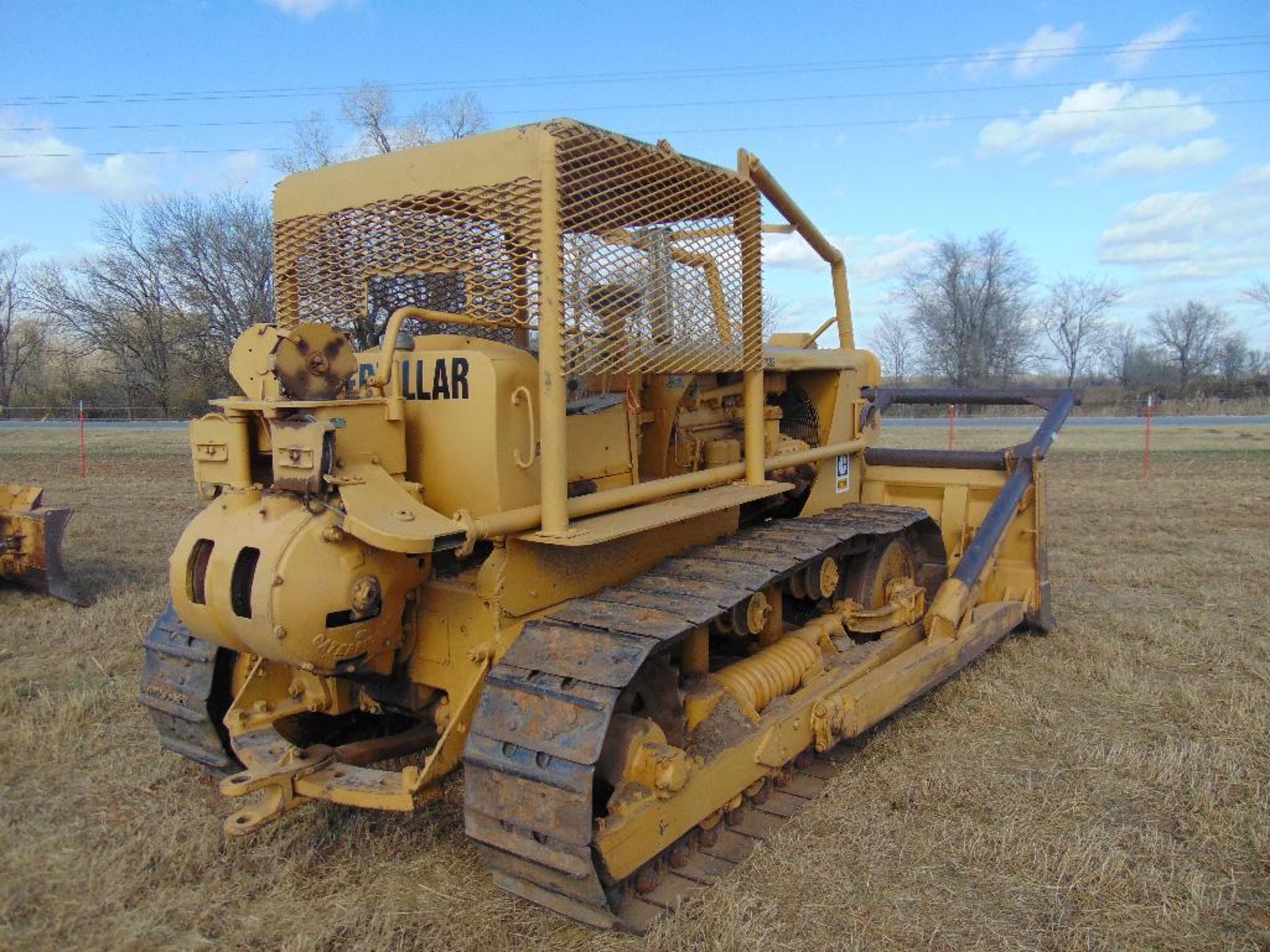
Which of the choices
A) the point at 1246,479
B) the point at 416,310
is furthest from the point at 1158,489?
the point at 416,310

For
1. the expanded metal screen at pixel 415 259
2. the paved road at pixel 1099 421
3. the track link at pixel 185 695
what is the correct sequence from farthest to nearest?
the paved road at pixel 1099 421
the track link at pixel 185 695
the expanded metal screen at pixel 415 259

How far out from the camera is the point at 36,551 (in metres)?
7.57

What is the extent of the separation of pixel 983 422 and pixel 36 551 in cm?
2486

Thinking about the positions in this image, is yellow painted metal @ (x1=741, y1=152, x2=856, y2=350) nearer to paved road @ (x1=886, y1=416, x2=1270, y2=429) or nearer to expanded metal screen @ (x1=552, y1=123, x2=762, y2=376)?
expanded metal screen @ (x1=552, y1=123, x2=762, y2=376)

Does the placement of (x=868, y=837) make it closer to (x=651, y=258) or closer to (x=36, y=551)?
(x=651, y=258)

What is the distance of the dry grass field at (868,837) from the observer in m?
3.28

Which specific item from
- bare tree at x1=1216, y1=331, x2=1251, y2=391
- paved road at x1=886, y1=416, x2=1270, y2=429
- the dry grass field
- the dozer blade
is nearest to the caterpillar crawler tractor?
the dry grass field

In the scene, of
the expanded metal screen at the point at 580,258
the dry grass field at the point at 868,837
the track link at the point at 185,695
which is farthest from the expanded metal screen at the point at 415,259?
the dry grass field at the point at 868,837

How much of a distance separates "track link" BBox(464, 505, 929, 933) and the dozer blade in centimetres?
571

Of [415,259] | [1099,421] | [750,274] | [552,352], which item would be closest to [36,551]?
[415,259]

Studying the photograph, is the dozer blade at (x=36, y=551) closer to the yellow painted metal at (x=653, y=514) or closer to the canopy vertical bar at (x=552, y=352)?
the yellow painted metal at (x=653, y=514)

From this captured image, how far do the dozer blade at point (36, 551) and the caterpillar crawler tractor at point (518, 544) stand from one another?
12.7 ft

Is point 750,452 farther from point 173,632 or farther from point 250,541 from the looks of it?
point 173,632

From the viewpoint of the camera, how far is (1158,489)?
1377cm
